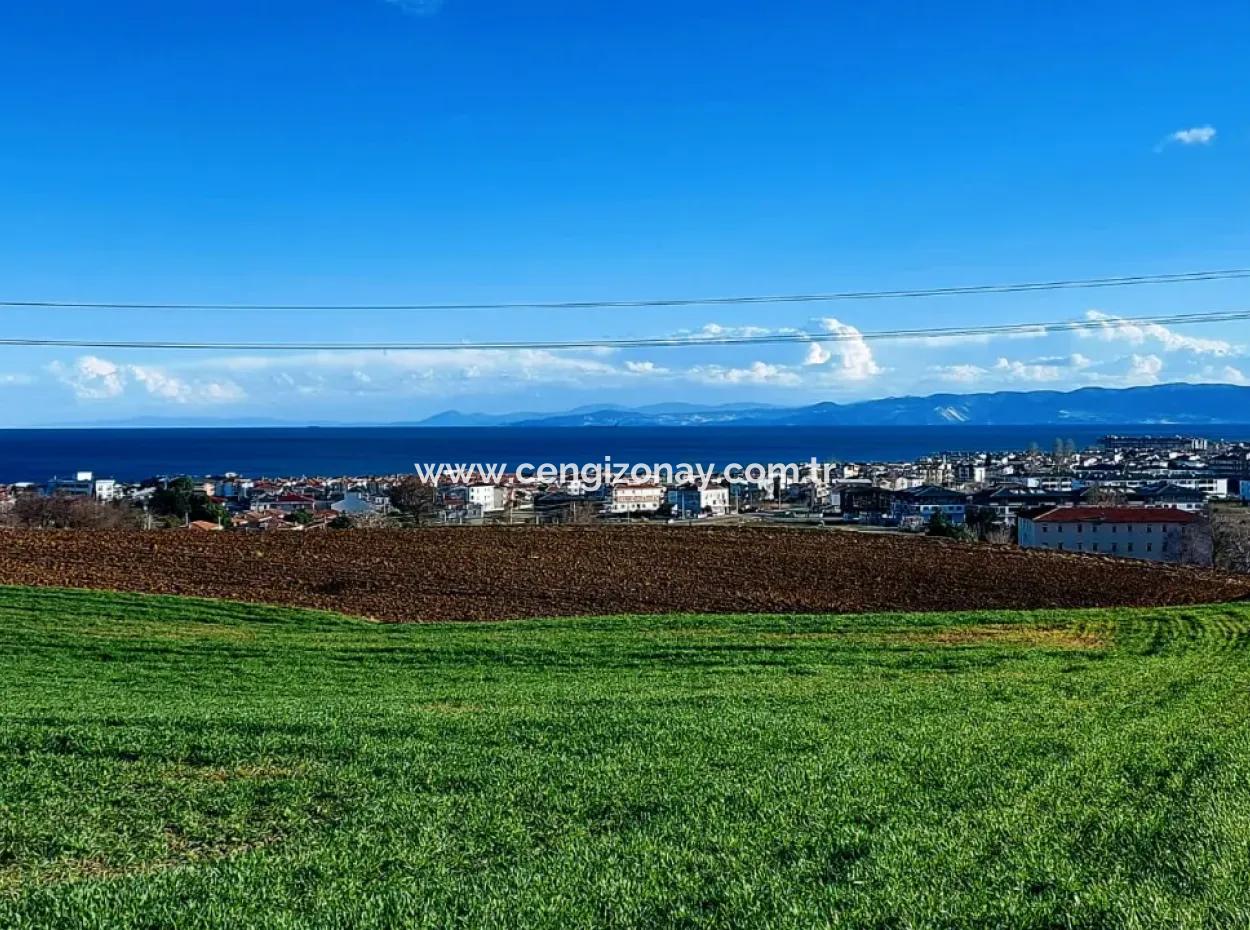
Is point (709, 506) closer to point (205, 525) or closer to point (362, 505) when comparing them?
point (362, 505)

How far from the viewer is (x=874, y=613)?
22.3 metres

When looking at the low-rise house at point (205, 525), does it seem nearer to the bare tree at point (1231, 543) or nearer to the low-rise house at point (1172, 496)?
the bare tree at point (1231, 543)

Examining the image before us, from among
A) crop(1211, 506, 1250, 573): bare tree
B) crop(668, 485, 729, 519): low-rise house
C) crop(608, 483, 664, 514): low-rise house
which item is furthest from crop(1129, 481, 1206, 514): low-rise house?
crop(608, 483, 664, 514): low-rise house

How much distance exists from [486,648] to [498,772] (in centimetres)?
922

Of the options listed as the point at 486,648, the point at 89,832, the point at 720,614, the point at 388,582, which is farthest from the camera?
the point at 388,582

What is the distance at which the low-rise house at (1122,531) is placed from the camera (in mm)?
49094

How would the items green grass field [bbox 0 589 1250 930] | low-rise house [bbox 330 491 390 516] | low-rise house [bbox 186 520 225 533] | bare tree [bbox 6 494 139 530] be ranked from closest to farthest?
green grass field [bbox 0 589 1250 930]
low-rise house [bbox 186 520 225 533]
bare tree [bbox 6 494 139 530]
low-rise house [bbox 330 491 390 516]

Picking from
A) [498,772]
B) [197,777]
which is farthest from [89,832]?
[498,772]

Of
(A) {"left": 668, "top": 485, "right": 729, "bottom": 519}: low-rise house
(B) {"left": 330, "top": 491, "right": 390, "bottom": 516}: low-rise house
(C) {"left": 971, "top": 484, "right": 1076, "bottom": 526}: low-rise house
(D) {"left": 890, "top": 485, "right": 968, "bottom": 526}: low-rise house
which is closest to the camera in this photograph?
(B) {"left": 330, "top": 491, "right": 390, "bottom": 516}: low-rise house

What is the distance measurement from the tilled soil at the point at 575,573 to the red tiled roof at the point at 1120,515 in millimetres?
21377

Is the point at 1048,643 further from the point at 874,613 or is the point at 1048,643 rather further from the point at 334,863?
the point at 334,863

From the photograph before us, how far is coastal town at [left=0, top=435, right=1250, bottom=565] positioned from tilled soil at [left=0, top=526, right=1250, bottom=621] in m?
6.73

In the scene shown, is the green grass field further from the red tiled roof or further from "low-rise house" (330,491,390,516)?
"low-rise house" (330,491,390,516)

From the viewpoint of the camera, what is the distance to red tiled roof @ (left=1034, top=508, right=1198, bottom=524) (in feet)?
164
